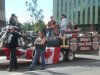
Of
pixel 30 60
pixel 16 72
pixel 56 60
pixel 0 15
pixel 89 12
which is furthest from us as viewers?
pixel 89 12

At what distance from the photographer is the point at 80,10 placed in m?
98.8

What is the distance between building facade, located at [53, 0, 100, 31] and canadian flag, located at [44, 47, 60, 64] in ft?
248

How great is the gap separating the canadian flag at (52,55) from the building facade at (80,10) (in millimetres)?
75611

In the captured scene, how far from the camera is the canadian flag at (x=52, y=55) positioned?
15973 millimetres

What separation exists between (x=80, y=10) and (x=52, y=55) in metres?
83.5

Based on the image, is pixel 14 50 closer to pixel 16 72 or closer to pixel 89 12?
pixel 16 72

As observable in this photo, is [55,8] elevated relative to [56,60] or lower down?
elevated

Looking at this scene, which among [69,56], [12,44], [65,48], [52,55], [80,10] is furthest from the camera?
[80,10]

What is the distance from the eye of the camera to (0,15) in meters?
74.2

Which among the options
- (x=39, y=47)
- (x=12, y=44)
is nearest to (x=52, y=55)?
(x=39, y=47)

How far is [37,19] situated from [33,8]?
1.57m

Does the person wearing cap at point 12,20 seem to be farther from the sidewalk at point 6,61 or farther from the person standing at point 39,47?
the person standing at point 39,47

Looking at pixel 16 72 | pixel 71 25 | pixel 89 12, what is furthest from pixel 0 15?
pixel 16 72

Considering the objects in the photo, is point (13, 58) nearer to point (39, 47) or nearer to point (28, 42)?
point (39, 47)
